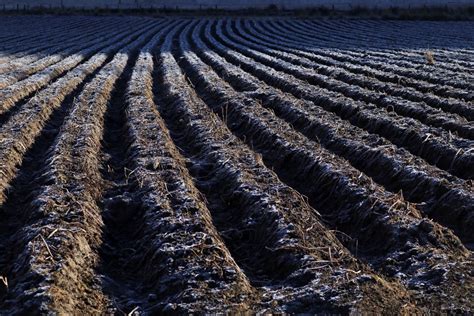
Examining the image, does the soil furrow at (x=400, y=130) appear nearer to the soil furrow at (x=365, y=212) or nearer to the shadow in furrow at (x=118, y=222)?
the soil furrow at (x=365, y=212)

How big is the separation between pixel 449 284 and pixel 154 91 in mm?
10365

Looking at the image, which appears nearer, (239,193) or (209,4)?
(239,193)

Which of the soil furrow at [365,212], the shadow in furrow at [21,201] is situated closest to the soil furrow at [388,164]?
the soil furrow at [365,212]

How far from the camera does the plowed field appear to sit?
480 centimetres

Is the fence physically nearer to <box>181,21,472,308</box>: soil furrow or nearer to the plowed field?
the plowed field

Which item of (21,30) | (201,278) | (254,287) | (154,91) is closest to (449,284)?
(254,287)

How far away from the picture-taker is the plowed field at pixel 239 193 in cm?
480

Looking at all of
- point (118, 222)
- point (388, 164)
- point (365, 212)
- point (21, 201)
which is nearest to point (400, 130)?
point (388, 164)

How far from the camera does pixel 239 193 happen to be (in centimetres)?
697

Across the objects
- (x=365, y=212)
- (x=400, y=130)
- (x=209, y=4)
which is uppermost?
(x=365, y=212)

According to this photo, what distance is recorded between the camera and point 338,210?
671 centimetres

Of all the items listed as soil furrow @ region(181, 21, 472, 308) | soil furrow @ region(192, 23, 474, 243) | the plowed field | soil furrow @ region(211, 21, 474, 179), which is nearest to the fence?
the plowed field

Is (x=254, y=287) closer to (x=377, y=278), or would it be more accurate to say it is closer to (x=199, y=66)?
(x=377, y=278)

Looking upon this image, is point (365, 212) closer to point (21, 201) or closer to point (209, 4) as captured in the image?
point (21, 201)
